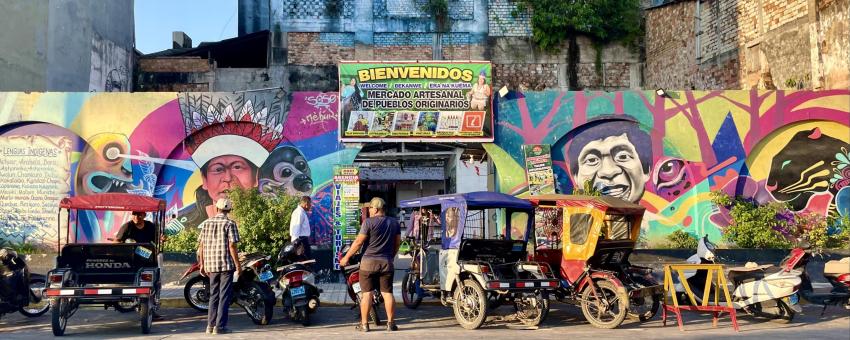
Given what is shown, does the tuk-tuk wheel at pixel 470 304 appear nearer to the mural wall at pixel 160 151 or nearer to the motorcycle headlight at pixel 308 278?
the motorcycle headlight at pixel 308 278

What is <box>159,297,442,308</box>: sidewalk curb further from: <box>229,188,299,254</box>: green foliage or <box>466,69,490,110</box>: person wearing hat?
<box>466,69,490,110</box>: person wearing hat

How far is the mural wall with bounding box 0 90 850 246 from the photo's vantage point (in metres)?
15.9

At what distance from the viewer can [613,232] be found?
427 inches

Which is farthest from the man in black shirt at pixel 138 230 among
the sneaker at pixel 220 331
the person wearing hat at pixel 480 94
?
the person wearing hat at pixel 480 94

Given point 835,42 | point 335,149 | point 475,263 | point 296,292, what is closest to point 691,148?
point 835,42

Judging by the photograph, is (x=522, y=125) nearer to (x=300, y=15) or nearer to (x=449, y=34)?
(x=449, y=34)

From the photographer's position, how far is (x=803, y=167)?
16281 mm

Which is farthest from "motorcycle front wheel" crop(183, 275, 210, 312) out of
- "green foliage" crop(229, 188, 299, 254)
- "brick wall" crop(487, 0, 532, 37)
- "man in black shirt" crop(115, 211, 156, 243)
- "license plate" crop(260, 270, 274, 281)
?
"brick wall" crop(487, 0, 532, 37)

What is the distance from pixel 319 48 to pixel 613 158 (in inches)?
500

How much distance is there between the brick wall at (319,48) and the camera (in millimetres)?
25484

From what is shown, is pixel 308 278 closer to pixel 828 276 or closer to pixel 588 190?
pixel 828 276

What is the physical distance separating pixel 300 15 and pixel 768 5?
48.3 feet

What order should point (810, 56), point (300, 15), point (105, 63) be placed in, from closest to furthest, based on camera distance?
point (810, 56) → point (105, 63) → point (300, 15)

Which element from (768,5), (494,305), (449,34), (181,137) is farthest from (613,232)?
(449,34)
